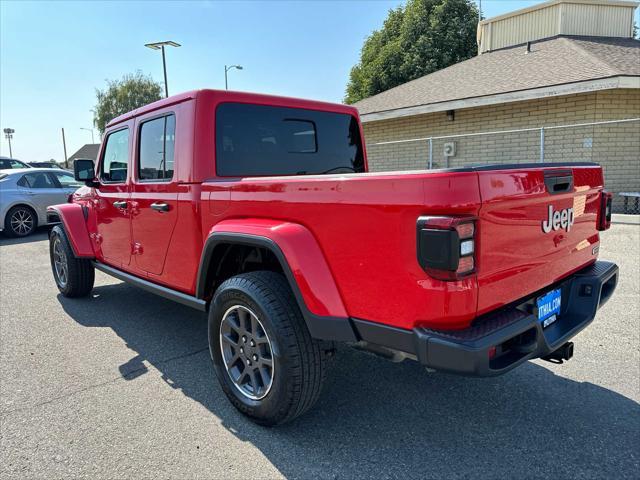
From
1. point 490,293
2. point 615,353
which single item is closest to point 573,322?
point 490,293

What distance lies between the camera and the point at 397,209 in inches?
77.0

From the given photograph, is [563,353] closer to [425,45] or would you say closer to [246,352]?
[246,352]

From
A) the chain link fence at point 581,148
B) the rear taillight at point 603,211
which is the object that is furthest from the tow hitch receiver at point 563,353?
the chain link fence at point 581,148

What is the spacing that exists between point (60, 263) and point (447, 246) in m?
5.22

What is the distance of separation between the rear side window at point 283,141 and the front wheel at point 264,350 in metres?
0.99

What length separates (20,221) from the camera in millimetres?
10805

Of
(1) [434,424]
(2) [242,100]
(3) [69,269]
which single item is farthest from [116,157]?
(1) [434,424]

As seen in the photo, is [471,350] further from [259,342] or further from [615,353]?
[615,353]

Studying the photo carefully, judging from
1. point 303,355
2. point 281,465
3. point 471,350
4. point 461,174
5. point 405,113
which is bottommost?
point 281,465

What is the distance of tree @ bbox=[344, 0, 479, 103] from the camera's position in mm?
24875

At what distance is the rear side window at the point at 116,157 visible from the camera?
4.15m

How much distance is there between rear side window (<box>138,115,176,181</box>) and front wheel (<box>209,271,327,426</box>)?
4.01ft

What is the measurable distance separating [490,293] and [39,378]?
3.27 meters

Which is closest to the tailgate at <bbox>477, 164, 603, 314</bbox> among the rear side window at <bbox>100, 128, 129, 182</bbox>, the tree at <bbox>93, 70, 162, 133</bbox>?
the rear side window at <bbox>100, 128, 129, 182</bbox>
